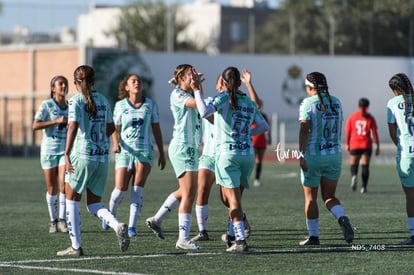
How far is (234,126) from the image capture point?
1312 centimetres

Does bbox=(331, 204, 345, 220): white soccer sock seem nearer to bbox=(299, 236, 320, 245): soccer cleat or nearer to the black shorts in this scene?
bbox=(299, 236, 320, 245): soccer cleat

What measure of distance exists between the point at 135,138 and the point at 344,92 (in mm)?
48882

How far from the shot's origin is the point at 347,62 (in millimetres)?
Answer: 63562

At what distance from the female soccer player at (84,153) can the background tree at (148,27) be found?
68.4 metres

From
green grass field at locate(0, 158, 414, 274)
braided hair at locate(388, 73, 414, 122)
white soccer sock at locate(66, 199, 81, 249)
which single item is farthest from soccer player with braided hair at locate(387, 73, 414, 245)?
white soccer sock at locate(66, 199, 81, 249)

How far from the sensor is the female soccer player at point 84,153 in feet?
42.1

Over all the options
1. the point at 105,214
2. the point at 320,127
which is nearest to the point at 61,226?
the point at 105,214

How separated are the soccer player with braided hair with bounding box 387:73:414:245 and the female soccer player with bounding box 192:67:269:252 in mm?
1949

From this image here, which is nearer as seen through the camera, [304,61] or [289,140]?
[289,140]

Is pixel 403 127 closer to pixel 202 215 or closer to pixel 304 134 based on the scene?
pixel 304 134

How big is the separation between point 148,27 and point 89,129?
7162cm

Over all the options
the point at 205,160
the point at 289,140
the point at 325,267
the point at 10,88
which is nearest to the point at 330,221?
the point at 205,160

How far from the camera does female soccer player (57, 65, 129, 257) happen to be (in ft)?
42.1

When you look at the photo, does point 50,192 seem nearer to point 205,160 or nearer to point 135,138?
point 135,138
